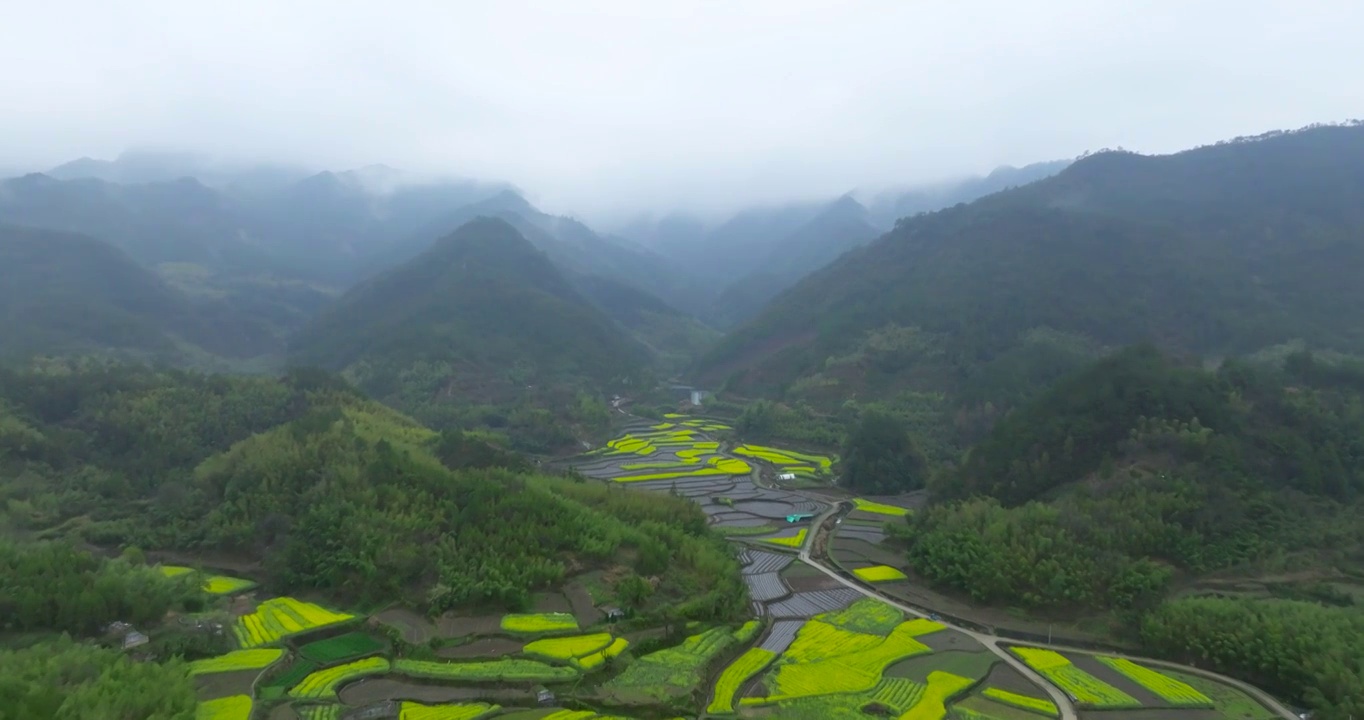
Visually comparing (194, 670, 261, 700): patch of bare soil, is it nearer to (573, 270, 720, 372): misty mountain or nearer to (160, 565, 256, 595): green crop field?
(160, 565, 256, 595): green crop field

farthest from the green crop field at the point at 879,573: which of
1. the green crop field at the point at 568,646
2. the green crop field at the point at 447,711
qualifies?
the green crop field at the point at 447,711

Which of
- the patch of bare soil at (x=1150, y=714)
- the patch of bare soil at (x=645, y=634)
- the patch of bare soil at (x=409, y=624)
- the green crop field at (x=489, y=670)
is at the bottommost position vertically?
the patch of bare soil at (x=1150, y=714)

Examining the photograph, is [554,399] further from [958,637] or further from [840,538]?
[958,637]

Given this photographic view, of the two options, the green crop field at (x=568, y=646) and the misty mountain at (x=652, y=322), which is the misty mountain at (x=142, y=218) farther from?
the green crop field at (x=568, y=646)

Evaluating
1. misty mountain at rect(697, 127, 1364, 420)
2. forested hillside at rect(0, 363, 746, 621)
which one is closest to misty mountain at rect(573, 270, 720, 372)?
misty mountain at rect(697, 127, 1364, 420)

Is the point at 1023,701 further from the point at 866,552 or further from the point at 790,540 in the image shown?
the point at 790,540

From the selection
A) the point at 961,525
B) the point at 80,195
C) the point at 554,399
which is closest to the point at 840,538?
the point at 961,525
